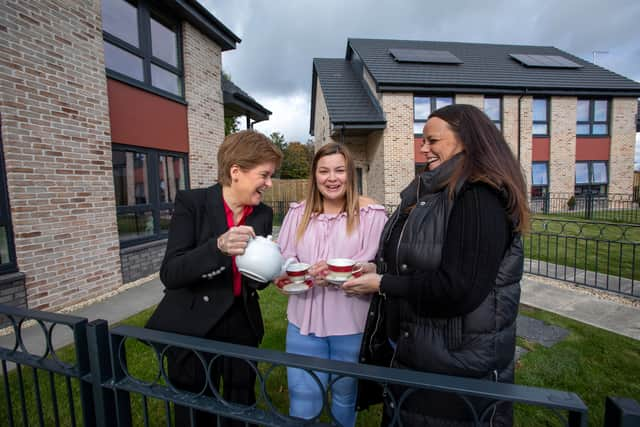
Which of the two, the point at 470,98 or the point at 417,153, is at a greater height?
the point at 470,98

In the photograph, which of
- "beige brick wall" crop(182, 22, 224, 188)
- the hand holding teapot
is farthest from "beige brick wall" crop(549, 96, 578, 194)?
the hand holding teapot

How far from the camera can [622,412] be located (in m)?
0.71

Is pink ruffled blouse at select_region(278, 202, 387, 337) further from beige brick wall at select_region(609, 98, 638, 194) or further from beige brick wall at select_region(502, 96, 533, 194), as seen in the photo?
beige brick wall at select_region(609, 98, 638, 194)

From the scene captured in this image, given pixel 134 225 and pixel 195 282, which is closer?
pixel 195 282

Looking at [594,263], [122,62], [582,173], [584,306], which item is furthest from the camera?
[582,173]

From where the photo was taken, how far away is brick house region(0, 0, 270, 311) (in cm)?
405

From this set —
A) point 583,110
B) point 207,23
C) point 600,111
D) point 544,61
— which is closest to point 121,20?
point 207,23

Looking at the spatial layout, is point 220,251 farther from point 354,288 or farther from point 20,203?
point 20,203

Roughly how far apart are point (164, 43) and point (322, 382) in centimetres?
770

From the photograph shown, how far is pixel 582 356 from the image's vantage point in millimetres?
3072

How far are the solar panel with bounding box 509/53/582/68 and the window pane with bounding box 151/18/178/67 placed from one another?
16.6 m

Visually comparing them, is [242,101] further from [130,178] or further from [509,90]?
[509,90]

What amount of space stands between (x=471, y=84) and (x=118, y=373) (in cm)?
1600

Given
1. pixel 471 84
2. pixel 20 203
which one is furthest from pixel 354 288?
pixel 471 84
